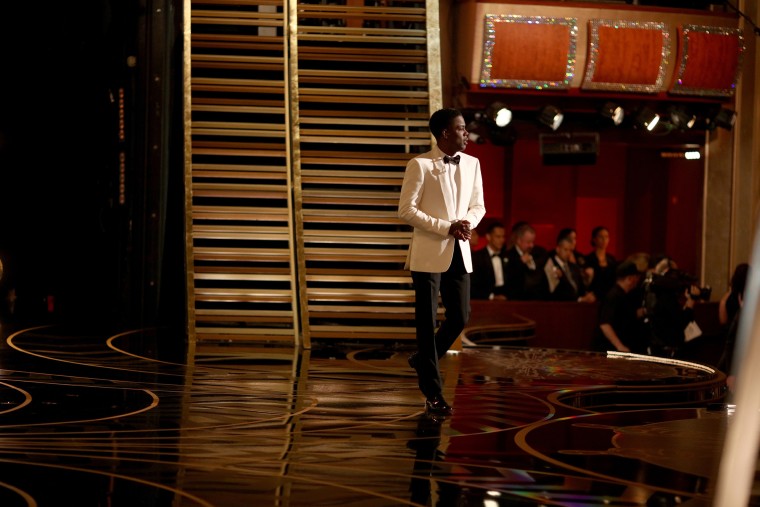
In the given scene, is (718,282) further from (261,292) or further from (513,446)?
(513,446)

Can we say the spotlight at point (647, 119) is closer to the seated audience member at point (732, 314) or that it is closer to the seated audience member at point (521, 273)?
the seated audience member at point (521, 273)

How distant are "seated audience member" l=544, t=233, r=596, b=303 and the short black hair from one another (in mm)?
5429

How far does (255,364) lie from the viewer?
23.6 feet

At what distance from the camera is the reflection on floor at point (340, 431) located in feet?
12.5

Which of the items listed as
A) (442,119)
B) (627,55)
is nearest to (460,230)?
(442,119)

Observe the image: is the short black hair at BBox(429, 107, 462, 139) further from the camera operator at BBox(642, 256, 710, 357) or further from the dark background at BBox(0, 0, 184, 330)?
the dark background at BBox(0, 0, 184, 330)

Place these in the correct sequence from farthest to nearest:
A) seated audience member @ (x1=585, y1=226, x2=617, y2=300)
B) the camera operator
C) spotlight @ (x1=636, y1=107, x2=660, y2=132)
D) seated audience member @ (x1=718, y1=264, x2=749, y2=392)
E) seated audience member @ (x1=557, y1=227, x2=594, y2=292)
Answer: spotlight @ (x1=636, y1=107, x2=660, y2=132) < seated audience member @ (x1=585, y1=226, x2=617, y2=300) < seated audience member @ (x1=557, y1=227, x2=594, y2=292) < the camera operator < seated audience member @ (x1=718, y1=264, x2=749, y2=392)

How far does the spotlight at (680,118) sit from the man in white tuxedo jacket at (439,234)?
702 cm

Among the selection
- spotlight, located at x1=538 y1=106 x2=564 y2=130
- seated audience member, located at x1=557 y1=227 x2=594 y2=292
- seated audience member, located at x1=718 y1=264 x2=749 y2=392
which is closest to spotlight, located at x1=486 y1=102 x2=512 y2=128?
spotlight, located at x1=538 y1=106 x2=564 y2=130

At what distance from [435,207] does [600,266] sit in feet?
21.9

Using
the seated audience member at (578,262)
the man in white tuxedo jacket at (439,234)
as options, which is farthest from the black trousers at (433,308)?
the seated audience member at (578,262)

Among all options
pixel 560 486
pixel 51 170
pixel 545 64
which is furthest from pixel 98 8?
pixel 560 486

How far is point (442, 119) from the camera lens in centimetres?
553

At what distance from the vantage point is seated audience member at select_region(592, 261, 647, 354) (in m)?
9.17
